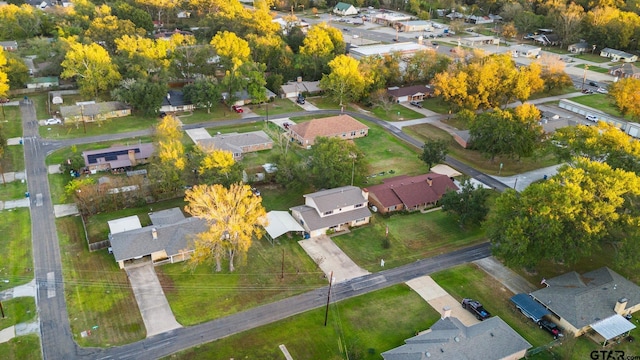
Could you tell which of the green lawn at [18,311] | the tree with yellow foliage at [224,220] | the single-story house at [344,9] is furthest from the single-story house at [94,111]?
the single-story house at [344,9]

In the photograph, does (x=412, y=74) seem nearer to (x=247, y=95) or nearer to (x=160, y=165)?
(x=247, y=95)

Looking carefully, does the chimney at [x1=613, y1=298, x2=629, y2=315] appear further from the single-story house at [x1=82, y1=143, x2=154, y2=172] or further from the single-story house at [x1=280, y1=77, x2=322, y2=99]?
the single-story house at [x1=280, y1=77, x2=322, y2=99]

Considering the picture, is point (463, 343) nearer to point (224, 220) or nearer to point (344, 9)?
point (224, 220)

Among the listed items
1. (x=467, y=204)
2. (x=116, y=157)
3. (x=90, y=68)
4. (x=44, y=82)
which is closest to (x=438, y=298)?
(x=467, y=204)

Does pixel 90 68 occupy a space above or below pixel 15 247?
above

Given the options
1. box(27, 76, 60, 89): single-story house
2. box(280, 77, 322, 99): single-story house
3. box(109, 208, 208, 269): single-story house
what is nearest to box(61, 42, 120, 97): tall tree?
box(27, 76, 60, 89): single-story house

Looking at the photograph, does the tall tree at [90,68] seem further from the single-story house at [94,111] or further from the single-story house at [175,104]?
the single-story house at [175,104]
